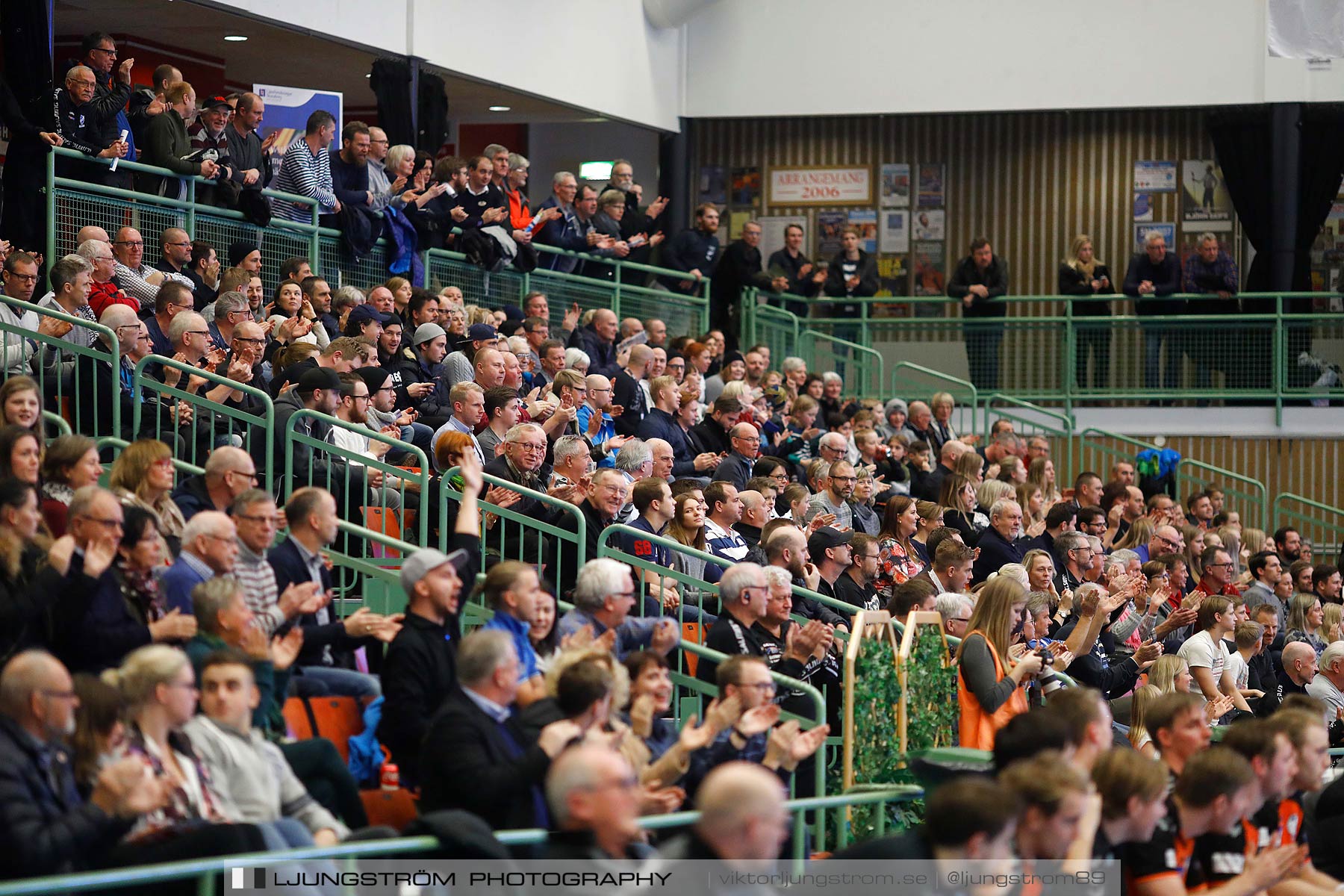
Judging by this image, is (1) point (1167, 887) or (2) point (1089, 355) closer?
(1) point (1167, 887)

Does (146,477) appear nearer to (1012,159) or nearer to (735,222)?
(735,222)

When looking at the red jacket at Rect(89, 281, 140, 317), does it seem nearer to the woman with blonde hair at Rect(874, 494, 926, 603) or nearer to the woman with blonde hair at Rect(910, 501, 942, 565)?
the woman with blonde hair at Rect(874, 494, 926, 603)

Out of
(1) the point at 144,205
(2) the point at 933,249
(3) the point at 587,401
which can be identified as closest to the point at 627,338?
(3) the point at 587,401

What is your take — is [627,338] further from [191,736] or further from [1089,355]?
[191,736]

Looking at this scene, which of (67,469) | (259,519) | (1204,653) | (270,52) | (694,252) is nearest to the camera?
(259,519)

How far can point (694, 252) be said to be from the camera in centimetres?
1752

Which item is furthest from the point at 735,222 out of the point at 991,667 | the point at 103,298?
the point at 991,667

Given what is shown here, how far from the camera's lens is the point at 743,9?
19.8 m

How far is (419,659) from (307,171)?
666 centimetres

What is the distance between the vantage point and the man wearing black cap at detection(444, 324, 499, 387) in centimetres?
1120

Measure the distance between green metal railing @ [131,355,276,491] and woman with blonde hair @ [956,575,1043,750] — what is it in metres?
3.45

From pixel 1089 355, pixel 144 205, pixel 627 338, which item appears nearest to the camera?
pixel 144 205

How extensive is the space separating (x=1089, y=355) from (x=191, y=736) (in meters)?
14.4

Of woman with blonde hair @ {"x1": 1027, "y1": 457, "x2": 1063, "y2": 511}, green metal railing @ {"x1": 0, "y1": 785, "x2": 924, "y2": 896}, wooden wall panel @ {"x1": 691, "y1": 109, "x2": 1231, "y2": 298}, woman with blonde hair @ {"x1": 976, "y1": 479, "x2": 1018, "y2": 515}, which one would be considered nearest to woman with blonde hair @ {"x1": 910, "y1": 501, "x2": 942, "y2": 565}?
woman with blonde hair @ {"x1": 976, "y1": 479, "x2": 1018, "y2": 515}
